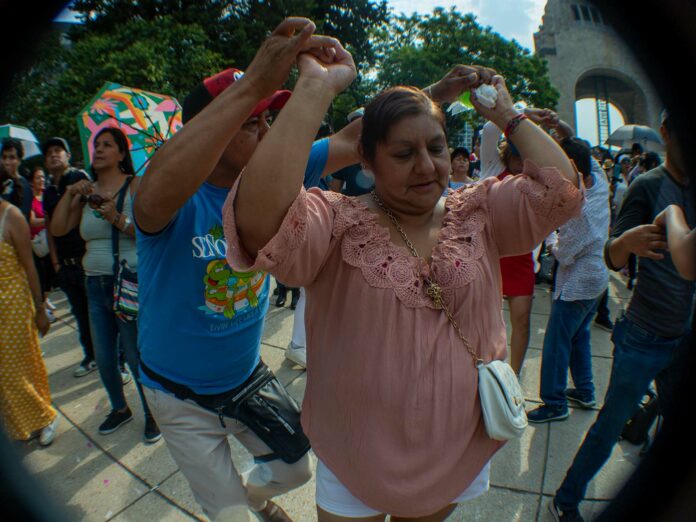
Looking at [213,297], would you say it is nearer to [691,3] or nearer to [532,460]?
[691,3]

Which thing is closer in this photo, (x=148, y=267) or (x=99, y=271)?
(x=148, y=267)

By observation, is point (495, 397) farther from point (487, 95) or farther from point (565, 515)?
point (565, 515)

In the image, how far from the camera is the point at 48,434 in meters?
2.91

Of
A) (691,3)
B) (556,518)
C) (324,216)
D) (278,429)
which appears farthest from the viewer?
(556,518)

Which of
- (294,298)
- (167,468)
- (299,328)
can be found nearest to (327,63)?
(167,468)

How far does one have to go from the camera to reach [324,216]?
1146 millimetres

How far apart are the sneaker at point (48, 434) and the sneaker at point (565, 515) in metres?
3.32

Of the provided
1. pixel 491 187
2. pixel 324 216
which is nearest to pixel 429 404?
pixel 324 216

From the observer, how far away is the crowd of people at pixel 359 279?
1082mm

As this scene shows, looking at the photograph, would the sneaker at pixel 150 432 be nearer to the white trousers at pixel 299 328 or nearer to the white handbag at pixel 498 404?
the white trousers at pixel 299 328

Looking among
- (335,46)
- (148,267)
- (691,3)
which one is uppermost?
(335,46)

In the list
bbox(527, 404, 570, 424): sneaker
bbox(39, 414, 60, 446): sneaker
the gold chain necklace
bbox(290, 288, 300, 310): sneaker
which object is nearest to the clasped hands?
the gold chain necklace

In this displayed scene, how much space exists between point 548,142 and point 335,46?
0.70 metres

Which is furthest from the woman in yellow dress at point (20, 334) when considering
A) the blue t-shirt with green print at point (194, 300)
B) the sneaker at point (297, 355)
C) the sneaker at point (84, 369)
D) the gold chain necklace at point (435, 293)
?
→ the gold chain necklace at point (435, 293)
